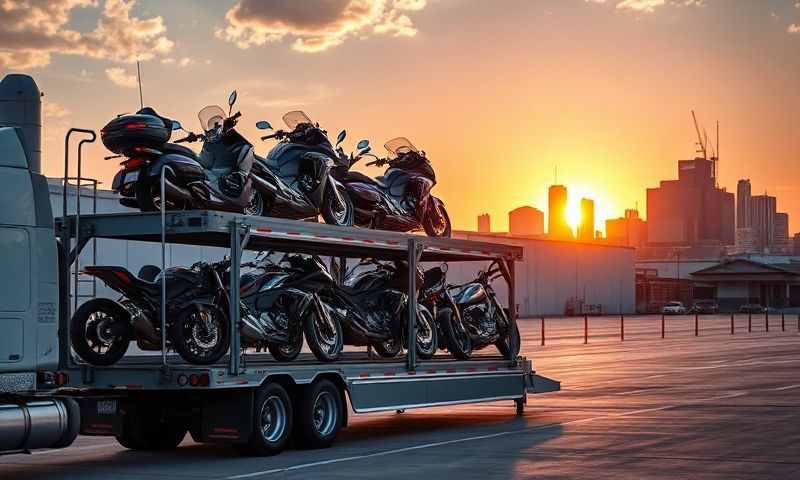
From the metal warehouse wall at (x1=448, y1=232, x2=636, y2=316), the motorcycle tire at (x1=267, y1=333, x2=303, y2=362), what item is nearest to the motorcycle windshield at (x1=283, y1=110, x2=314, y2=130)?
the motorcycle tire at (x1=267, y1=333, x2=303, y2=362)

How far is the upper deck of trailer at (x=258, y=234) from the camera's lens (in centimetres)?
1432

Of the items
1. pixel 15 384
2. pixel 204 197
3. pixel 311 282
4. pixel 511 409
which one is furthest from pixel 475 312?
pixel 15 384

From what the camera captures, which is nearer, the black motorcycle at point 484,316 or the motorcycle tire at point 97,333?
the motorcycle tire at point 97,333

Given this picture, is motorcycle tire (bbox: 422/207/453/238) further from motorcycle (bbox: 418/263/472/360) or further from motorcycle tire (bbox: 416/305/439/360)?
motorcycle tire (bbox: 416/305/439/360)

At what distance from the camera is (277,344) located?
16.1 meters

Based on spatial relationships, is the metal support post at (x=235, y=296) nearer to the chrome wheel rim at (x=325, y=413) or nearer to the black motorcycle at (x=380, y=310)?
the chrome wheel rim at (x=325, y=413)

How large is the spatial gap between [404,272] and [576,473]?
651cm

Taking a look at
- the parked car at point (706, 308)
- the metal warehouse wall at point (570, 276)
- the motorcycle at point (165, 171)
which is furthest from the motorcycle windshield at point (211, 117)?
the parked car at point (706, 308)

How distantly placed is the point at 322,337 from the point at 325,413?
1158mm

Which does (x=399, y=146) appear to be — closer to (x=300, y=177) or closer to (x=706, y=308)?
(x=300, y=177)

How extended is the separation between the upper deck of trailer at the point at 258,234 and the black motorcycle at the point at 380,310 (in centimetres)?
46

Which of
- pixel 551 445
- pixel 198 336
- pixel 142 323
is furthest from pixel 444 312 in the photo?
pixel 142 323

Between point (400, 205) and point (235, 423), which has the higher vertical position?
point (400, 205)

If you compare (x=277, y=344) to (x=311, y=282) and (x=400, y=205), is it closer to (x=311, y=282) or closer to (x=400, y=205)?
(x=311, y=282)
